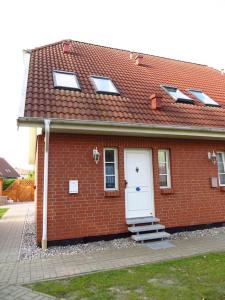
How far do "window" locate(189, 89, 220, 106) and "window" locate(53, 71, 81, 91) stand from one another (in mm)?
5010

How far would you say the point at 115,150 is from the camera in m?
8.70

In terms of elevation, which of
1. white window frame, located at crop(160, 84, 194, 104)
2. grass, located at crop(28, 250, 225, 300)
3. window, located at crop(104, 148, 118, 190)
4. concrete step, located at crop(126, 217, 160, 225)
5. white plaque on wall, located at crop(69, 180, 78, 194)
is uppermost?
white window frame, located at crop(160, 84, 194, 104)

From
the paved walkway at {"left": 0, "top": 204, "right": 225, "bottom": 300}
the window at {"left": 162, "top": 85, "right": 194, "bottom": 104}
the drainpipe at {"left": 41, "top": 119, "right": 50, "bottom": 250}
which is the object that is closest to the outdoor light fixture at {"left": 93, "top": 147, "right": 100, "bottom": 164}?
the drainpipe at {"left": 41, "top": 119, "right": 50, "bottom": 250}

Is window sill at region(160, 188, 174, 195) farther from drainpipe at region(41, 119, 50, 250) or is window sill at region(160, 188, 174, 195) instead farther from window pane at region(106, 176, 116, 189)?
drainpipe at region(41, 119, 50, 250)

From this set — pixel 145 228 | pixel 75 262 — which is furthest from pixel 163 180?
pixel 75 262

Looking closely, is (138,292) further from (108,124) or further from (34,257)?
(108,124)

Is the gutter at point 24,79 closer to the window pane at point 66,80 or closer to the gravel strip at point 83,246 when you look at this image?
the window pane at point 66,80

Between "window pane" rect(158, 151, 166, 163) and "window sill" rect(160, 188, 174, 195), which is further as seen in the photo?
"window pane" rect(158, 151, 166, 163)

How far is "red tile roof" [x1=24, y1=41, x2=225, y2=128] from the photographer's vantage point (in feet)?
26.7

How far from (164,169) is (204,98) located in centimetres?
407

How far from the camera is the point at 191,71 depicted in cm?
1469

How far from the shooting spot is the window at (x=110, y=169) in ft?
27.8

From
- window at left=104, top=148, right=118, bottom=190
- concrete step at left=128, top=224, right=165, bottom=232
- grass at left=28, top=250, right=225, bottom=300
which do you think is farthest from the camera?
window at left=104, top=148, right=118, bottom=190

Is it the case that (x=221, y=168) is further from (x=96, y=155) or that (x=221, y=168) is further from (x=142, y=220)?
(x=96, y=155)
